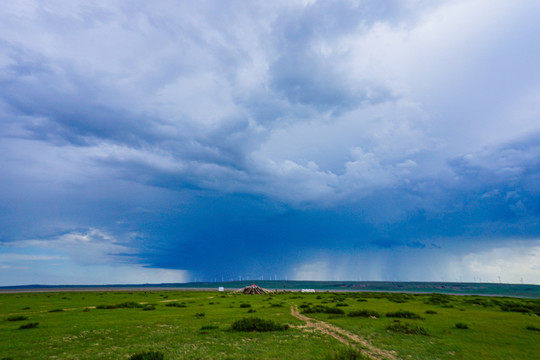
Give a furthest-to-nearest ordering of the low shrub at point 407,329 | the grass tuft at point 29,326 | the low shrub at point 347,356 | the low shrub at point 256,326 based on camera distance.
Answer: the grass tuft at point 29,326 → the low shrub at point 256,326 → the low shrub at point 407,329 → the low shrub at point 347,356

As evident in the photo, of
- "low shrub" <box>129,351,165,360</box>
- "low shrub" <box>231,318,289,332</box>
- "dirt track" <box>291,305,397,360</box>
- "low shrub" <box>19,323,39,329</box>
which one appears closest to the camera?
"low shrub" <box>129,351,165,360</box>

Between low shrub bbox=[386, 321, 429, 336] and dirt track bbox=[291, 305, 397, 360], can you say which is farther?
low shrub bbox=[386, 321, 429, 336]

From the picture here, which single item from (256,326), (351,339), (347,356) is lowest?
(351,339)

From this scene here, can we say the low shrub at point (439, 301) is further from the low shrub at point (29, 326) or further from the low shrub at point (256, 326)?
the low shrub at point (29, 326)

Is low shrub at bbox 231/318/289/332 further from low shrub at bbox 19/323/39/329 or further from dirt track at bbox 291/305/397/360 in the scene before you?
low shrub at bbox 19/323/39/329

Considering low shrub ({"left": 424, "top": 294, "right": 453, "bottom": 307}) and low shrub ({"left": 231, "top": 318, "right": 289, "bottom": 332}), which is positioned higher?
low shrub ({"left": 231, "top": 318, "right": 289, "bottom": 332})

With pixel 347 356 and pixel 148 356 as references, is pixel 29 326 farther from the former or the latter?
pixel 347 356

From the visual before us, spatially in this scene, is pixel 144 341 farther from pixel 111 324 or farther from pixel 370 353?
pixel 370 353

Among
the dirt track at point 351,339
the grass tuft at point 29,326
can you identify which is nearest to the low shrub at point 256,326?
the dirt track at point 351,339

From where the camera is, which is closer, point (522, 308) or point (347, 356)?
point (347, 356)

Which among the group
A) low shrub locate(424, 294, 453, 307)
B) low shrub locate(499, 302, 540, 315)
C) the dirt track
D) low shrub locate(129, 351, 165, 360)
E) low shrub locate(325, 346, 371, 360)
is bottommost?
low shrub locate(424, 294, 453, 307)

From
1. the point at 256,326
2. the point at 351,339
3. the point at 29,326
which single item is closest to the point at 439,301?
the point at 351,339

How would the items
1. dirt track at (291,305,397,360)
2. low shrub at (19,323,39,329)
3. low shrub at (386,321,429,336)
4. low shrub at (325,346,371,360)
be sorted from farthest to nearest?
1. low shrub at (19,323,39,329)
2. low shrub at (386,321,429,336)
3. dirt track at (291,305,397,360)
4. low shrub at (325,346,371,360)

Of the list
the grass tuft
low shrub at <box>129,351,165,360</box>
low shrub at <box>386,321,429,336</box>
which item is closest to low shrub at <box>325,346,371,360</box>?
low shrub at <box>129,351,165,360</box>
